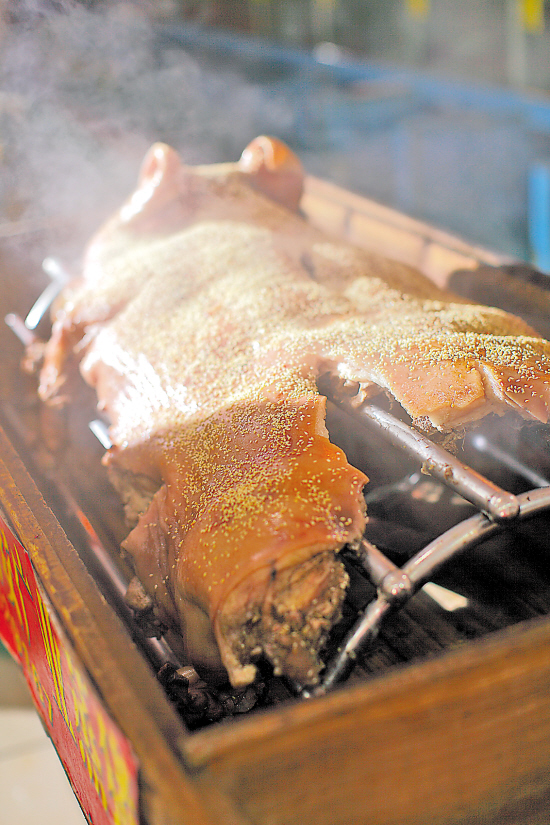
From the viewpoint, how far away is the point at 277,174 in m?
2.62

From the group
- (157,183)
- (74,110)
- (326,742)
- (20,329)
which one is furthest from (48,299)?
(74,110)

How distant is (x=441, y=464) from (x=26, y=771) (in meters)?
1.90

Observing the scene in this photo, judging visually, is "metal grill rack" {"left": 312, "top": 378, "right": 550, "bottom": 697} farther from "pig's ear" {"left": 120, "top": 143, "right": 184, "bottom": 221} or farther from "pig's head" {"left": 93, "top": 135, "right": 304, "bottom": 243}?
"pig's ear" {"left": 120, "top": 143, "right": 184, "bottom": 221}

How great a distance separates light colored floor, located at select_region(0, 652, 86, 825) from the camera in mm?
2160

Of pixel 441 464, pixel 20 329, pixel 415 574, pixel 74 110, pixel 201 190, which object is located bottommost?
pixel 20 329

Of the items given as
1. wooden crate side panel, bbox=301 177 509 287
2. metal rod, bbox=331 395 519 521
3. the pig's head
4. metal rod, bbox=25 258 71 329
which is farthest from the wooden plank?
wooden crate side panel, bbox=301 177 509 287

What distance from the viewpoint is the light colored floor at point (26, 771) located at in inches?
85.0

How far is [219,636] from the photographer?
3.83ft

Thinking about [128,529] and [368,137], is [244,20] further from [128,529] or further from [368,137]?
[128,529]

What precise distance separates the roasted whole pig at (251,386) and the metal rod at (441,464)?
0.05 m

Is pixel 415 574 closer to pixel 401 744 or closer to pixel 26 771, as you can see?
pixel 401 744

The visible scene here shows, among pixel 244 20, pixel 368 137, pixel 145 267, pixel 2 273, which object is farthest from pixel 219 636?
pixel 244 20

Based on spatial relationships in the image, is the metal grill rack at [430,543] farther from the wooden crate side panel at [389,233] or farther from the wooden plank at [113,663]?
the wooden crate side panel at [389,233]

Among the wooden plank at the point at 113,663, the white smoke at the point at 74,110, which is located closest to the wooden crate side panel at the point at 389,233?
the white smoke at the point at 74,110
